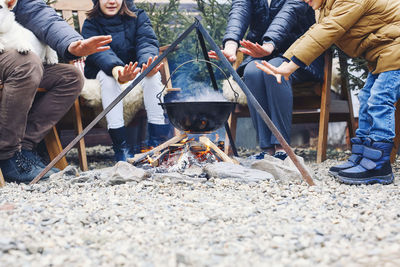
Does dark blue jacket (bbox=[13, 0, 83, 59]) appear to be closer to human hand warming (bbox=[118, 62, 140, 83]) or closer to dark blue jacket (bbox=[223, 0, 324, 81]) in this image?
human hand warming (bbox=[118, 62, 140, 83])

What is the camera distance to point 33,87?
2299 mm

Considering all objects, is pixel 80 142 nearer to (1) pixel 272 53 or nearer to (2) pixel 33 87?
(2) pixel 33 87

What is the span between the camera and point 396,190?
1901mm

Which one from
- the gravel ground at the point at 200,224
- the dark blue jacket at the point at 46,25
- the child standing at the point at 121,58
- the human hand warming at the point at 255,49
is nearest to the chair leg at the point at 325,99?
the human hand warming at the point at 255,49

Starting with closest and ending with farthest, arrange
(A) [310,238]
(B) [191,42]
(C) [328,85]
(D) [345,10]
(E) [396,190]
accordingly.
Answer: (A) [310,238], (E) [396,190], (D) [345,10], (C) [328,85], (B) [191,42]

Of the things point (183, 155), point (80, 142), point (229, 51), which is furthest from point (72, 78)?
point (229, 51)

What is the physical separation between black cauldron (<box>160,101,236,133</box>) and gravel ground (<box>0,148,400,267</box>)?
470 mm

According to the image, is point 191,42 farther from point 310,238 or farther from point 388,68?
point 310,238

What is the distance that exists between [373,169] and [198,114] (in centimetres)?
103

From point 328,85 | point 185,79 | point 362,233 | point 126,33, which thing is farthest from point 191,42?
point 362,233

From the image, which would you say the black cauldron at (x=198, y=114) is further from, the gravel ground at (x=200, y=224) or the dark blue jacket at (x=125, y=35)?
the dark blue jacket at (x=125, y=35)

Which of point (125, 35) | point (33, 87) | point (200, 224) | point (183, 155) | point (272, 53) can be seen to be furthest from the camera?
point (125, 35)

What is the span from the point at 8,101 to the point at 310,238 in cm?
187

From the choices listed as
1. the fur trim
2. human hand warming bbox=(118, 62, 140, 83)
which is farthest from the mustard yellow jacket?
the fur trim
